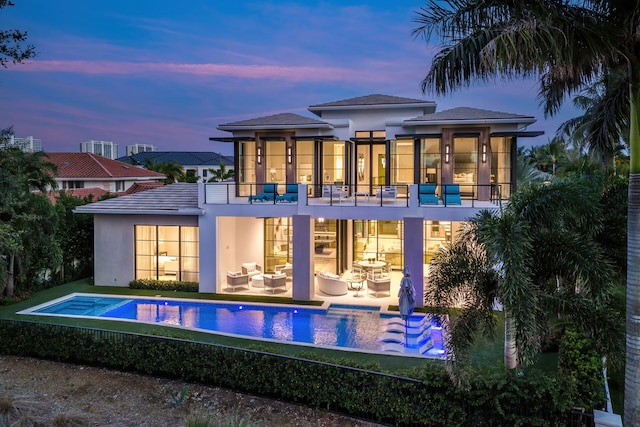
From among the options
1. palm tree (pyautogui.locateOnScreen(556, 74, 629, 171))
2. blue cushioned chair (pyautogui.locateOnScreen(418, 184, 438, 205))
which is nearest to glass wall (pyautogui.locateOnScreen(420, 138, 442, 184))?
blue cushioned chair (pyautogui.locateOnScreen(418, 184, 438, 205))

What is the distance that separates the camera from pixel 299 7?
40906 mm

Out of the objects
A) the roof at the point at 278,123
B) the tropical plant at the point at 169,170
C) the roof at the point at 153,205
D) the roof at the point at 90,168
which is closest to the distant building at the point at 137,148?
the tropical plant at the point at 169,170

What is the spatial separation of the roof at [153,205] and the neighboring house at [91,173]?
2198cm

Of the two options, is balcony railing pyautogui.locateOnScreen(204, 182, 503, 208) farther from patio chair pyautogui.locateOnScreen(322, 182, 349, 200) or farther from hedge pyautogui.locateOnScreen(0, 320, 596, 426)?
hedge pyautogui.locateOnScreen(0, 320, 596, 426)

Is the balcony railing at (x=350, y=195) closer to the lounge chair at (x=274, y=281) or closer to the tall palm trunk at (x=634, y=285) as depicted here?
the lounge chair at (x=274, y=281)

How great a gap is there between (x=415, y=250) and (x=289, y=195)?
19.9ft

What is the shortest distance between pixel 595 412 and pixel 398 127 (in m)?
16.1

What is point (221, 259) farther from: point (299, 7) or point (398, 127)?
point (299, 7)

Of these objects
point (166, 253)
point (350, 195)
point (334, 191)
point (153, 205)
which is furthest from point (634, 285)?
point (153, 205)

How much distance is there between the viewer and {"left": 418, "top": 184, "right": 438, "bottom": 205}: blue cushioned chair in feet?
59.1

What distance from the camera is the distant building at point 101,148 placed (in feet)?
381

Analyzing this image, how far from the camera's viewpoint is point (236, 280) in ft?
62.8

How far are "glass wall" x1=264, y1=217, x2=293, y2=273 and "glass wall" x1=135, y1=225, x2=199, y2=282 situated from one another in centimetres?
345

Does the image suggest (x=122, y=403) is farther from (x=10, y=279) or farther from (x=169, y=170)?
(x=169, y=170)
